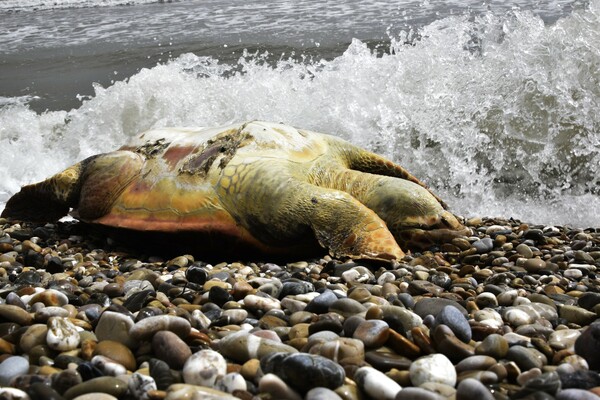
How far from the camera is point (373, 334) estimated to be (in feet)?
7.13

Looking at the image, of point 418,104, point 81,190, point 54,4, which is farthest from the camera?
point 54,4

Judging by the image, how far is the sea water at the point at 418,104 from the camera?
5.77 metres

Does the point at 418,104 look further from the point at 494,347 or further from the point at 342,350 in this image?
the point at 342,350

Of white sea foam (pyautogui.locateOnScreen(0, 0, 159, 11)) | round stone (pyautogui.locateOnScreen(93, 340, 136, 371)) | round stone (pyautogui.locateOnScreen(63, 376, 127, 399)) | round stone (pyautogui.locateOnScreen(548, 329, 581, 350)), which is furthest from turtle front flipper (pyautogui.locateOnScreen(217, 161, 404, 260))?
white sea foam (pyautogui.locateOnScreen(0, 0, 159, 11))

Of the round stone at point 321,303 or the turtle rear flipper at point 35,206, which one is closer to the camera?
the round stone at point 321,303

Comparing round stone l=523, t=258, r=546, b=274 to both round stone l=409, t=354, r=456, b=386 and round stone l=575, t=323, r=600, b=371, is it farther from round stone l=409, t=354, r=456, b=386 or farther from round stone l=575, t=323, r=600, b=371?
round stone l=409, t=354, r=456, b=386

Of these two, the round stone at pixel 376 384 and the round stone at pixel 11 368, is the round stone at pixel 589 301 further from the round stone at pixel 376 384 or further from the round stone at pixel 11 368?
the round stone at pixel 11 368

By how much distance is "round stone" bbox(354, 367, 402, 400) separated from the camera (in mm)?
1834

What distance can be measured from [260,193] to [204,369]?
2.08 metres

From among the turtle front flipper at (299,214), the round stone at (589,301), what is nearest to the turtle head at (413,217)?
the turtle front flipper at (299,214)

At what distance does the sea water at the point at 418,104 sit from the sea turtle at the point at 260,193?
1415 millimetres

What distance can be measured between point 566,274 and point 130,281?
2.05 meters

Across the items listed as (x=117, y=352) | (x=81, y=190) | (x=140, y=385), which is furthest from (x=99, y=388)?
(x=81, y=190)

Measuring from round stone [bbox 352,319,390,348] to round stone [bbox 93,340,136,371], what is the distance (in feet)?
2.29
